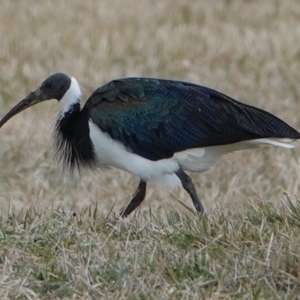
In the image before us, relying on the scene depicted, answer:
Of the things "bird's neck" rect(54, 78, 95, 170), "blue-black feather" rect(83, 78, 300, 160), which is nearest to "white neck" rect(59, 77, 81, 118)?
"bird's neck" rect(54, 78, 95, 170)

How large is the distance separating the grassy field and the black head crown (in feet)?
2.20

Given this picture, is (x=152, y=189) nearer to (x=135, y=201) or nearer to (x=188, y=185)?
(x=135, y=201)

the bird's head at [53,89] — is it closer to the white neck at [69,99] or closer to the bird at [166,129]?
the white neck at [69,99]

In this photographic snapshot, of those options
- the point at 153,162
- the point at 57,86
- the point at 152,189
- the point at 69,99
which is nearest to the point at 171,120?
the point at 153,162

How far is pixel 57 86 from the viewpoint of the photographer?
6.74 m

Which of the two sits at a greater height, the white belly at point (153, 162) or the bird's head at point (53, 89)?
the bird's head at point (53, 89)

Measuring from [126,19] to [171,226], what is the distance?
6987 millimetres

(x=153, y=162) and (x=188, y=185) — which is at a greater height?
(x=153, y=162)

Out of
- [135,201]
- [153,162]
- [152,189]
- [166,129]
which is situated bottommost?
[152,189]

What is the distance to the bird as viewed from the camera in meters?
6.27

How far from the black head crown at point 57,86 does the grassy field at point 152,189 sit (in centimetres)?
67

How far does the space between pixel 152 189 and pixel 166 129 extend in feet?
6.36

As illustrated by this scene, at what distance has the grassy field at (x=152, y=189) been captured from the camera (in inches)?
192

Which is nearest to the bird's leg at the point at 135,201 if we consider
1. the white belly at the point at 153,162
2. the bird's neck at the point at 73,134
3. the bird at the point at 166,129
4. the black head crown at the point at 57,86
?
the bird at the point at 166,129
